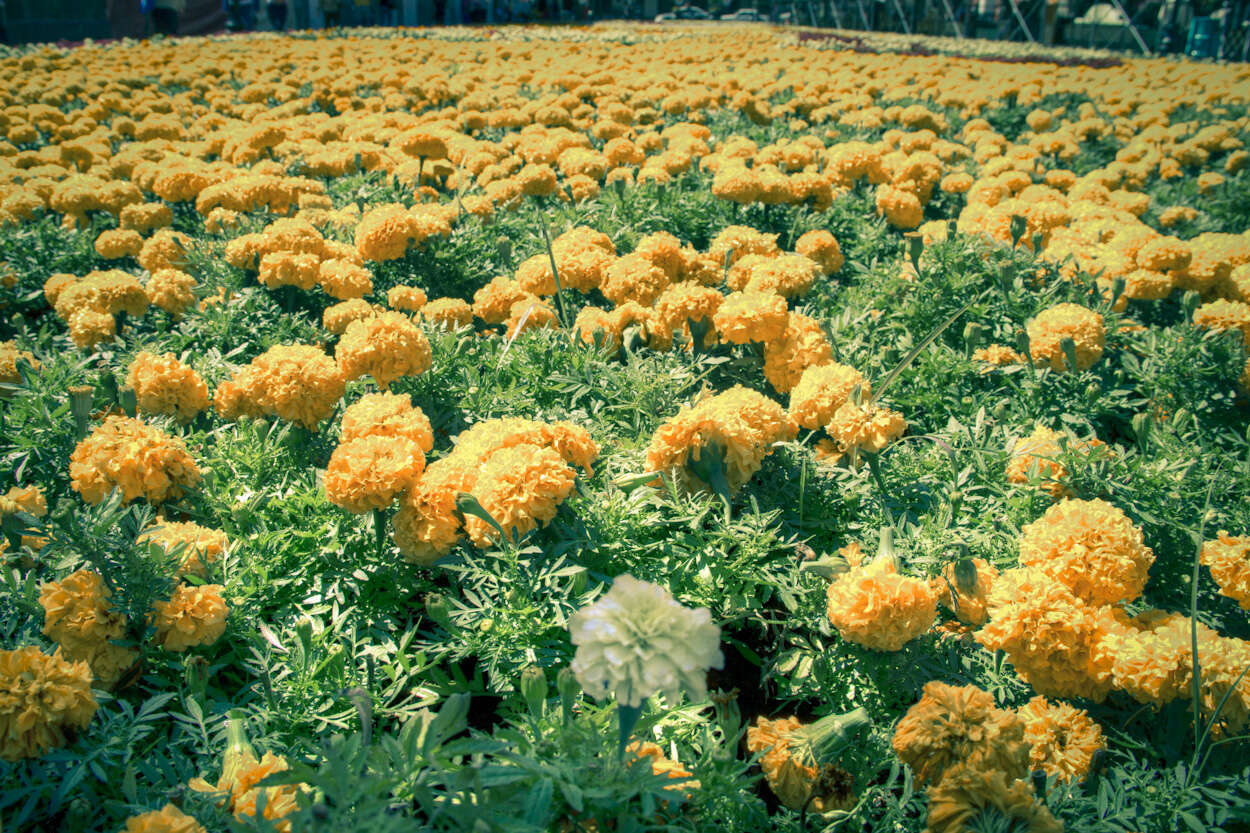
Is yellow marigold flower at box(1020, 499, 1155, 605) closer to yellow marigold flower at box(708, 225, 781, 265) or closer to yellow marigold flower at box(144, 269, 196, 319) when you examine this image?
yellow marigold flower at box(708, 225, 781, 265)

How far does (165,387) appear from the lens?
93.5 inches

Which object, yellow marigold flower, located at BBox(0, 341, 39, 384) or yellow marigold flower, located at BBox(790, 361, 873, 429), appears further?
yellow marigold flower, located at BBox(0, 341, 39, 384)

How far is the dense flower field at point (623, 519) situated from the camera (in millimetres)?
1355

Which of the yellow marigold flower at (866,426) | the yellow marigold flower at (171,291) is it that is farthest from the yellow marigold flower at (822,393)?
the yellow marigold flower at (171,291)

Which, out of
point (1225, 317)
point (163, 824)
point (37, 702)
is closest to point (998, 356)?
point (1225, 317)

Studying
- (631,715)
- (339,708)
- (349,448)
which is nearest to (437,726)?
(631,715)

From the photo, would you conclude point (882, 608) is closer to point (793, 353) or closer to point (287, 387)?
point (793, 353)

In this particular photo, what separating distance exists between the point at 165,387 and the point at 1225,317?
4088 mm

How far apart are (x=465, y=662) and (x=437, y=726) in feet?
3.18

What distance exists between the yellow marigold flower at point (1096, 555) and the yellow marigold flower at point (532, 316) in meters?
2.04

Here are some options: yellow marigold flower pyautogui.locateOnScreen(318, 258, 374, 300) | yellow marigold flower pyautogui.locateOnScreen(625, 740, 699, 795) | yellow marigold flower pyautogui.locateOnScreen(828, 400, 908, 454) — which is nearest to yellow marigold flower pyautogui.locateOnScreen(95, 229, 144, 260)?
yellow marigold flower pyautogui.locateOnScreen(318, 258, 374, 300)

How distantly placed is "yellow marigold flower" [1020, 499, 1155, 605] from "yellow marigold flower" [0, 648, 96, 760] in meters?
2.12

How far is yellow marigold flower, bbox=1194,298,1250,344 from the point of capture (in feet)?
9.95

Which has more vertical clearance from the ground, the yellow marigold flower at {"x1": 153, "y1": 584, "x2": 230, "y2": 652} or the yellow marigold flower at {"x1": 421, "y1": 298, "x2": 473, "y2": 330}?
the yellow marigold flower at {"x1": 421, "y1": 298, "x2": 473, "y2": 330}
